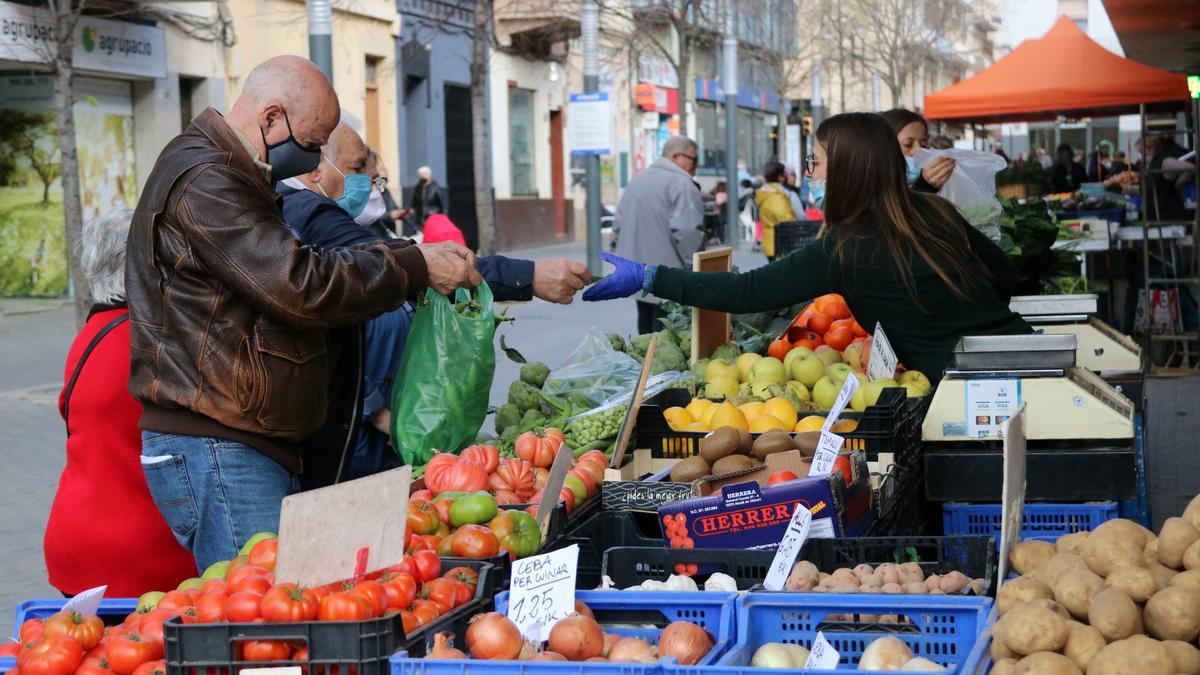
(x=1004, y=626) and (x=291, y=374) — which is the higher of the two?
(x=291, y=374)

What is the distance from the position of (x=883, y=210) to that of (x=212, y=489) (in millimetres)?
2470

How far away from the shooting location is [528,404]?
18.6ft

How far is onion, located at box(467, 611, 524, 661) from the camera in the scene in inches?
106

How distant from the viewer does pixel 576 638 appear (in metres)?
2.68

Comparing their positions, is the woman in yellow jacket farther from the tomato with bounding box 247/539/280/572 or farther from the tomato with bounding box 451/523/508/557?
the tomato with bounding box 247/539/280/572

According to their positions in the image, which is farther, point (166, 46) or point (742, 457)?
point (166, 46)

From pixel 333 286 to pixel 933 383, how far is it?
2.52 m

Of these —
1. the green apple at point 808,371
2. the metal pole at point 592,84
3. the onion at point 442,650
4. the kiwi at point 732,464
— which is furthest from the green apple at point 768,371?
the metal pole at point 592,84

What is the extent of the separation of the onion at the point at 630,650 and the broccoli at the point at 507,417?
9.34 feet

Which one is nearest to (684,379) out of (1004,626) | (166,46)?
(1004,626)

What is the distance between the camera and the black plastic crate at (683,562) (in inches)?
125

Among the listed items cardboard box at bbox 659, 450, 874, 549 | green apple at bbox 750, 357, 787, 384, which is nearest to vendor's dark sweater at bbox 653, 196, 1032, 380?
green apple at bbox 750, 357, 787, 384

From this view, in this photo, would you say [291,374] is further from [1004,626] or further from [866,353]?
[866,353]

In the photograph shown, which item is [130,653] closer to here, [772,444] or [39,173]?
[772,444]
